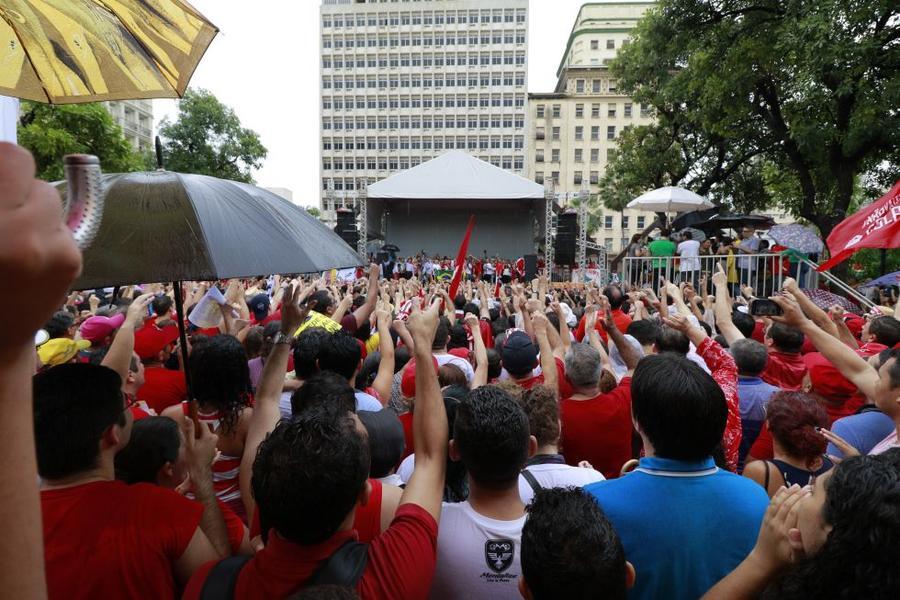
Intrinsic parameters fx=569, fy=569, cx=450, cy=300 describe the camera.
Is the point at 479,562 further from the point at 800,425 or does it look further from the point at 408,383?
the point at 408,383

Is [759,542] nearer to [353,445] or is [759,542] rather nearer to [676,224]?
[353,445]

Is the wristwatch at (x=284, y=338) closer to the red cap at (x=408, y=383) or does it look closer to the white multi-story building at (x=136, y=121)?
the red cap at (x=408, y=383)

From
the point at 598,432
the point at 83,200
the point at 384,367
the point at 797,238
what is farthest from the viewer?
the point at 797,238

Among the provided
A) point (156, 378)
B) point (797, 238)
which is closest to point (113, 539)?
point (156, 378)

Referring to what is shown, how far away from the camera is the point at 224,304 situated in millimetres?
5023

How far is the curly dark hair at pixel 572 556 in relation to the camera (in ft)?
4.39

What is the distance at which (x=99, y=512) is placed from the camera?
1546 millimetres

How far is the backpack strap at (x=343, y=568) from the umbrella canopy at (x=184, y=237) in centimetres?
112

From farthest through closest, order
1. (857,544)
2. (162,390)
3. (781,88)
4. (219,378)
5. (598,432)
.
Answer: (781,88) → (162,390) → (598,432) → (219,378) → (857,544)

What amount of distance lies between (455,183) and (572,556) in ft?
63.8

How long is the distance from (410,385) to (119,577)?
2457 mm

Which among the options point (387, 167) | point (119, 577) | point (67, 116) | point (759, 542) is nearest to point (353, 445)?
point (119, 577)

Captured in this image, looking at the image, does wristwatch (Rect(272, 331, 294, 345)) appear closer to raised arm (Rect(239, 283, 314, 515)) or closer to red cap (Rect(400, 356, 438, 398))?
raised arm (Rect(239, 283, 314, 515))

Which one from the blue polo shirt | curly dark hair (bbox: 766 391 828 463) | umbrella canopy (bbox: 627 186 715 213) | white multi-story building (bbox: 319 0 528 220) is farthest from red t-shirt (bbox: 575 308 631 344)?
white multi-story building (bbox: 319 0 528 220)
